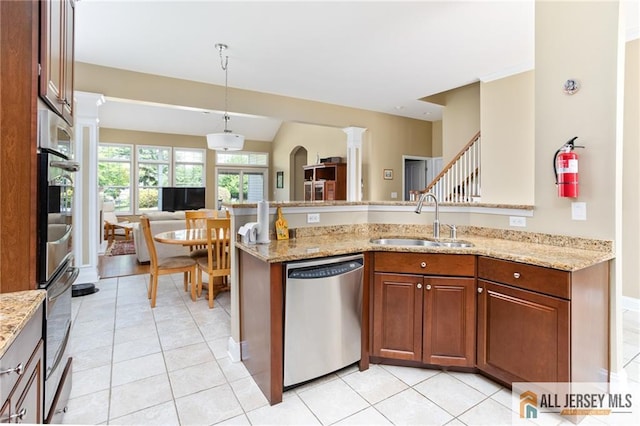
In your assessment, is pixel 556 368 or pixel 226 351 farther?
pixel 226 351

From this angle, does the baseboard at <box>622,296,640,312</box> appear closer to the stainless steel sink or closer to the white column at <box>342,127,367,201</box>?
the stainless steel sink

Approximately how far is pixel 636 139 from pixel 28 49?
15.1 feet

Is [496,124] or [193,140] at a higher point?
[193,140]

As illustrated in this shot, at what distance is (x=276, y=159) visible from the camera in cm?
1083

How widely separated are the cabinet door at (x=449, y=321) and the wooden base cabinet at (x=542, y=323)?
59mm

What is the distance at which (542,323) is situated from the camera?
1814mm

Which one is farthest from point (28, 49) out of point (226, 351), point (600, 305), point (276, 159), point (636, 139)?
point (276, 159)

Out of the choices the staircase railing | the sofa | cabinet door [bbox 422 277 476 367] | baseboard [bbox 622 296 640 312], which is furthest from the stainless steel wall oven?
baseboard [bbox 622 296 640 312]

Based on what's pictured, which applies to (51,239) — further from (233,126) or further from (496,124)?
(233,126)

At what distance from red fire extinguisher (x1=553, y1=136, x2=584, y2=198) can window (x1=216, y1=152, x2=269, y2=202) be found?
366 inches

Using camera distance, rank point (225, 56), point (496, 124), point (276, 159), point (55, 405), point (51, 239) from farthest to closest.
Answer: point (276, 159), point (496, 124), point (225, 56), point (55, 405), point (51, 239)

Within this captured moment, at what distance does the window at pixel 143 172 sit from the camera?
8977mm

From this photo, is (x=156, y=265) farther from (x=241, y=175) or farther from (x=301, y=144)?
(x=241, y=175)

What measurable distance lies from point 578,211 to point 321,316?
179 cm
